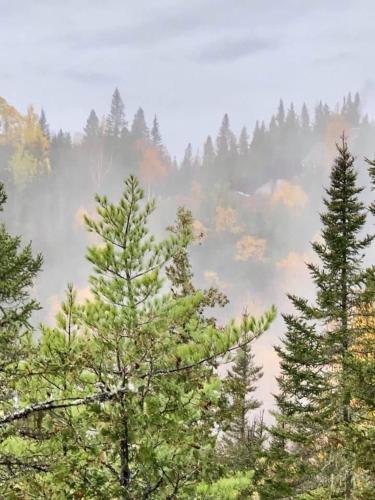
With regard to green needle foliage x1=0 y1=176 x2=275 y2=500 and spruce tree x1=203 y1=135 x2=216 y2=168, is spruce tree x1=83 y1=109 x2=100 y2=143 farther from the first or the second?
green needle foliage x1=0 y1=176 x2=275 y2=500

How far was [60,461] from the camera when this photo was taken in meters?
4.95

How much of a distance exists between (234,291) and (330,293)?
364ft

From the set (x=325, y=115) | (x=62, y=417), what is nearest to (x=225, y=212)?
(x=325, y=115)

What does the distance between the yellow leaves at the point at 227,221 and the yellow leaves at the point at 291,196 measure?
1813 cm

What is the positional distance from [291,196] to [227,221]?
2635 cm

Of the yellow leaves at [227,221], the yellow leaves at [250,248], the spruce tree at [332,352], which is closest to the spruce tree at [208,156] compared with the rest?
the yellow leaves at [227,221]

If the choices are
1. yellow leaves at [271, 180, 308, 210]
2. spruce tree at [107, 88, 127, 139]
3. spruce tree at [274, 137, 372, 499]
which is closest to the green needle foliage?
spruce tree at [274, 137, 372, 499]

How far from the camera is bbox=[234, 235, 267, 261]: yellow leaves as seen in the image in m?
132

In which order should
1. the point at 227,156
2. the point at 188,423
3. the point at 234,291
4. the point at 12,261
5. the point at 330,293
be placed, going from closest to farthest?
the point at 188,423 < the point at 330,293 < the point at 12,261 < the point at 234,291 < the point at 227,156

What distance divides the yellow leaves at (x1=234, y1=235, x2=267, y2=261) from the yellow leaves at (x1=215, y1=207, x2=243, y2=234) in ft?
14.9

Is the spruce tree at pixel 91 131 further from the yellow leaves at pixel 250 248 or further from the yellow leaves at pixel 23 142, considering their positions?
the yellow leaves at pixel 250 248

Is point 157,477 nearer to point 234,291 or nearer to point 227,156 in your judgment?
point 234,291

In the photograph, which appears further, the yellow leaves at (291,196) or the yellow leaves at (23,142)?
the yellow leaves at (291,196)

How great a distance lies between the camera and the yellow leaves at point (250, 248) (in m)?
132
